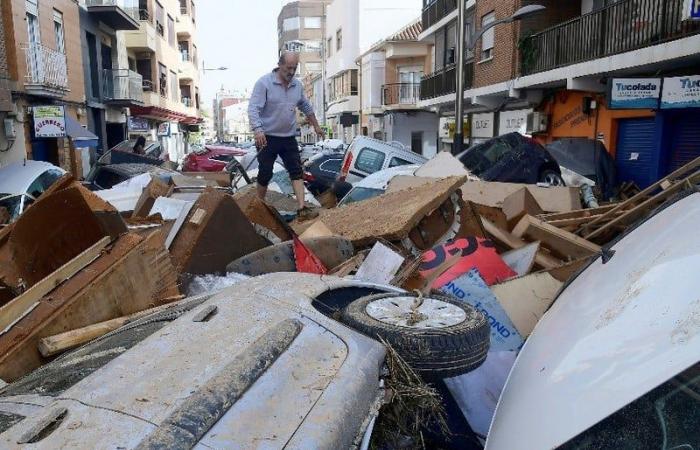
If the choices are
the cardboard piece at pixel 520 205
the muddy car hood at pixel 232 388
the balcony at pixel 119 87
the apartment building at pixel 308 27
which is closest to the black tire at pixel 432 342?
the muddy car hood at pixel 232 388

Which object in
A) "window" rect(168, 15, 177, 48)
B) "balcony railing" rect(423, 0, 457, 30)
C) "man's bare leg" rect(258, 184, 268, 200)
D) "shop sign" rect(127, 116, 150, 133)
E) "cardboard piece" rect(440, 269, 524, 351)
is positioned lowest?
"cardboard piece" rect(440, 269, 524, 351)

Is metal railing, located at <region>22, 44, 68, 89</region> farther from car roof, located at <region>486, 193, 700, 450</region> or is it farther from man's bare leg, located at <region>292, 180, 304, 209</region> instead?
car roof, located at <region>486, 193, 700, 450</region>

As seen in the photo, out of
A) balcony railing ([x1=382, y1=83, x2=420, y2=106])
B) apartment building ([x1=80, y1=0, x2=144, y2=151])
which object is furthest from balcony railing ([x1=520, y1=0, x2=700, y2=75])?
apartment building ([x1=80, y1=0, x2=144, y2=151])

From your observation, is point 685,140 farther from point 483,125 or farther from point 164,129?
point 164,129

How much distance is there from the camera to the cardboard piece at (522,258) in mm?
4113

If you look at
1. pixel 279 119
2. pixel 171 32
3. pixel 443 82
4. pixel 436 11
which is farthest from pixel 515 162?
pixel 171 32

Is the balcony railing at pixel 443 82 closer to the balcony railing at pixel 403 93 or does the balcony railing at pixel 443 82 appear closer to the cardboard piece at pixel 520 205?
the balcony railing at pixel 403 93

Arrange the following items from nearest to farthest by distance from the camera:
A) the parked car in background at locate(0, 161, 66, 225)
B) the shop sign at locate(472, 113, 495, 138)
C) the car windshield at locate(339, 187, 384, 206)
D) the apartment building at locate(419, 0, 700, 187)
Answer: the car windshield at locate(339, 187, 384, 206)
the parked car in background at locate(0, 161, 66, 225)
the apartment building at locate(419, 0, 700, 187)
the shop sign at locate(472, 113, 495, 138)

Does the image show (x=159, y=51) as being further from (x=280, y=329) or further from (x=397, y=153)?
(x=280, y=329)

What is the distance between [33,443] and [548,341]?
5.33 ft

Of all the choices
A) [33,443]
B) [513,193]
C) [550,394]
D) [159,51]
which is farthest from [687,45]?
[159,51]

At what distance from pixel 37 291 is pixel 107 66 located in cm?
2882

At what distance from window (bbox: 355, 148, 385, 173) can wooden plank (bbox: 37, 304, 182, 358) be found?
890 centimetres

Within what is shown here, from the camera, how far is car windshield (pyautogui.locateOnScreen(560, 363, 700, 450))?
131cm
